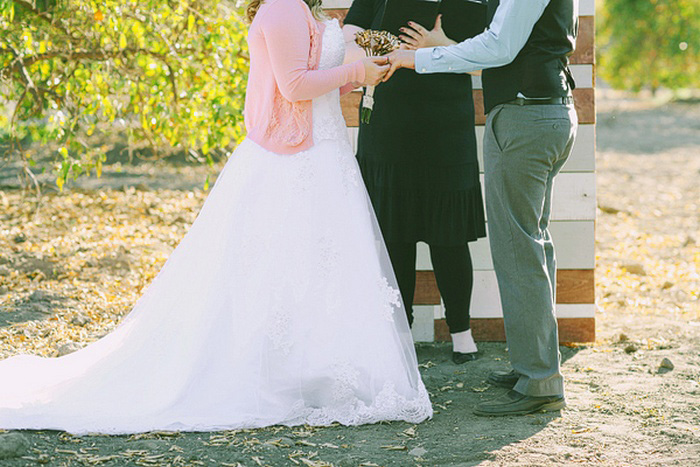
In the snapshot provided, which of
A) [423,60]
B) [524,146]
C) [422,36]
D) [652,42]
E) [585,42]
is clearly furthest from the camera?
[652,42]

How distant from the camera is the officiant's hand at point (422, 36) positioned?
382 cm

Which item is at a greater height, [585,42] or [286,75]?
[585,42]

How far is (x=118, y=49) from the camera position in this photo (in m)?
5.86

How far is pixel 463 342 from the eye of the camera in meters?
4.34

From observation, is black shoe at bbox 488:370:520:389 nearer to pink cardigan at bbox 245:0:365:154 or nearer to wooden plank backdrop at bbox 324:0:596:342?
wooden plank backdrop at bbox 324:0:596:342

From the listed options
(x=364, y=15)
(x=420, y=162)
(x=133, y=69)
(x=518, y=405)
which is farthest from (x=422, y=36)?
(x=133, y=69)

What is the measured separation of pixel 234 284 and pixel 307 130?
0.65 metres

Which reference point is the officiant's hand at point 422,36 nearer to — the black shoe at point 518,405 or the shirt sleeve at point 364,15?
the shirt sleeve at point 364,15

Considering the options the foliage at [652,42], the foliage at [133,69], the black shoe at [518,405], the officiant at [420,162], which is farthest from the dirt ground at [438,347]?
the foliage at [652,42]

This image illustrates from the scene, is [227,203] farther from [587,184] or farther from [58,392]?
[587,184]

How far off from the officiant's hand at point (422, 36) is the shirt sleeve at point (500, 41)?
41cm

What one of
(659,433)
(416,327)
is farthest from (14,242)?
(659,433)

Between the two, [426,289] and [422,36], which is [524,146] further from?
[426,289]

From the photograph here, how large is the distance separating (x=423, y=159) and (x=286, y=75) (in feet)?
2.71
